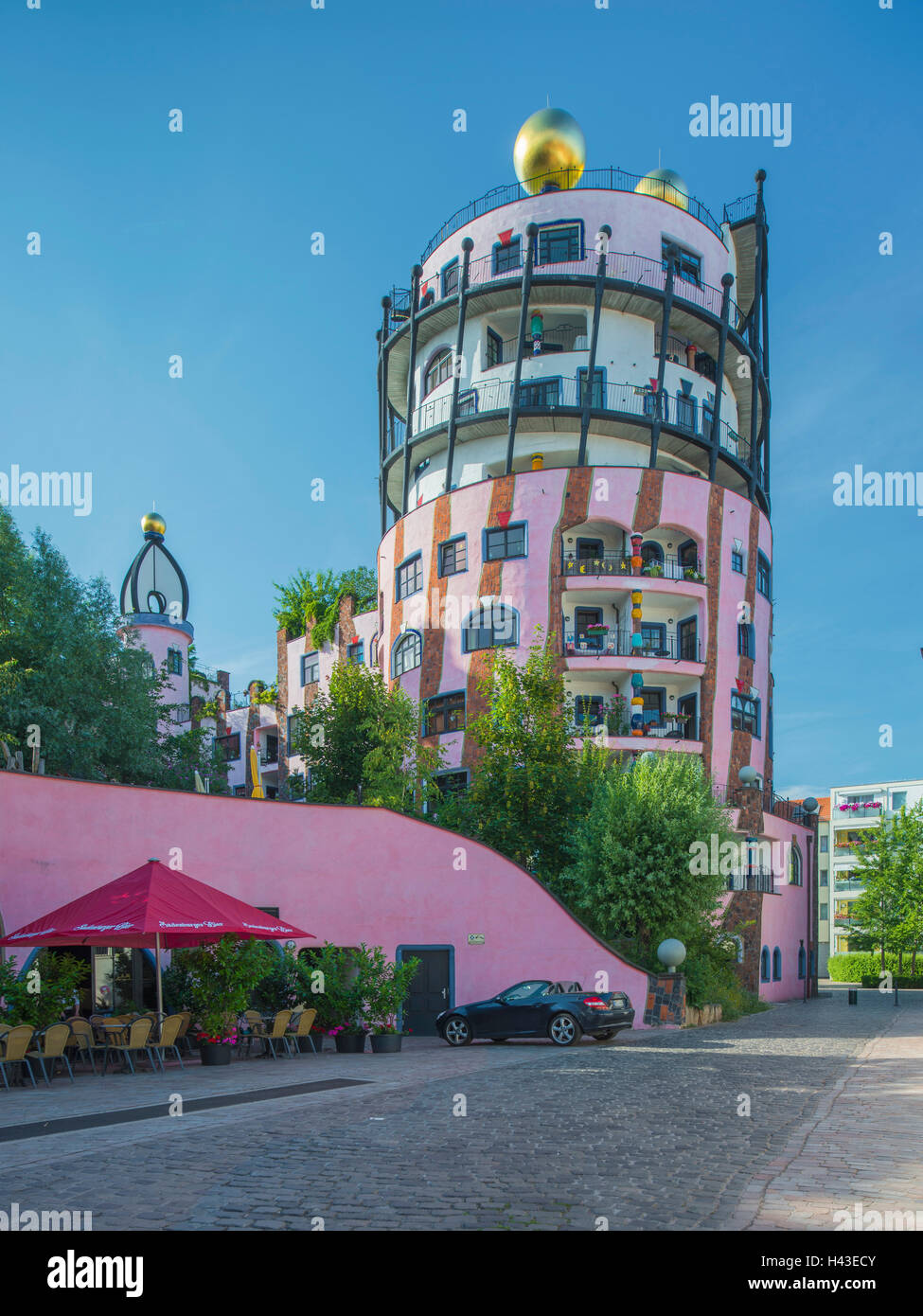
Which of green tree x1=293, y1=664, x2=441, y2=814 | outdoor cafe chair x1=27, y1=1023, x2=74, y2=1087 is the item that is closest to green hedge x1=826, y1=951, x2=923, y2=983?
green tree x1=293, y1=664, x2=441, y2=814

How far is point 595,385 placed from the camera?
42688 millimetres

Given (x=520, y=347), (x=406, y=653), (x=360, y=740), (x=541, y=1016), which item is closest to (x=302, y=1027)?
(x=541, y=1016)

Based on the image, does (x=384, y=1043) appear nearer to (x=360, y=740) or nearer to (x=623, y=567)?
(x=360, y=740)

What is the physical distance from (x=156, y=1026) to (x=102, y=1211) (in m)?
11.6

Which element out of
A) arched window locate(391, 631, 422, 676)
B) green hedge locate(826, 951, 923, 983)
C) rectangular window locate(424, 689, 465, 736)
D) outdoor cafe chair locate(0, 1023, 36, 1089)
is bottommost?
green hedge locate(826, 951, 923, 983)

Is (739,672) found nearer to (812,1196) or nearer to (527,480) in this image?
(527,480)

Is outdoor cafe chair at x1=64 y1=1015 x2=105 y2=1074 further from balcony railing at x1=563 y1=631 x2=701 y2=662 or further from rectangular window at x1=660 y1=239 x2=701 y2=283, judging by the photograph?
rectangular window at x1=660 y1=239 x2=701 y2=283

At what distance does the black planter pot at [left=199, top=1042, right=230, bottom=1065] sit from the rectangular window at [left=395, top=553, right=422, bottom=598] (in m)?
26.7

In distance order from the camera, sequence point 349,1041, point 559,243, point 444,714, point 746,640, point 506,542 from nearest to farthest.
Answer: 1. point 349,1041
2. point 506,542
3. point 444,714
4. point 746,640
5. point 559,243

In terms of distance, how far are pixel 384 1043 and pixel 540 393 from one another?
2873 cm

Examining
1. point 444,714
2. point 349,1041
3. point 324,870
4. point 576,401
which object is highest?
point 576,401

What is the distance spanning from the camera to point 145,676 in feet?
123

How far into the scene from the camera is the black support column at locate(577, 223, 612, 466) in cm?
4059

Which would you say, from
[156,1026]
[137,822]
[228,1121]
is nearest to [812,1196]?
[228,1121]
